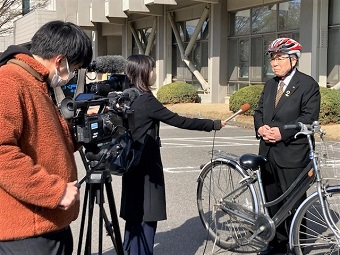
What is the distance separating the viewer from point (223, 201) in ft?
15.0

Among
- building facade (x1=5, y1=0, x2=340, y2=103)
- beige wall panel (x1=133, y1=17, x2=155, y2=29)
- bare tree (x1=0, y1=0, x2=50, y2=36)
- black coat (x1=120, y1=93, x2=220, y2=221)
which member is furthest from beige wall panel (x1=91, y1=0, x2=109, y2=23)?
black coat (x1=120, y1=93, x2=220, y2=221)

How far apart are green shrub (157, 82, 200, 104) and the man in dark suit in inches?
633

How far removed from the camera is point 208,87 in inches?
846

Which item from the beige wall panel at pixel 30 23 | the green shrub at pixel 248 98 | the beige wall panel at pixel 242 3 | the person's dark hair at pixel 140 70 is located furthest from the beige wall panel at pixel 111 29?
the person's dark hair at pixel 140 70

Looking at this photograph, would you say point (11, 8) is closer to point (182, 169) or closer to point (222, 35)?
point (222, 35)

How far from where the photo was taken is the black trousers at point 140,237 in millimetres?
3898

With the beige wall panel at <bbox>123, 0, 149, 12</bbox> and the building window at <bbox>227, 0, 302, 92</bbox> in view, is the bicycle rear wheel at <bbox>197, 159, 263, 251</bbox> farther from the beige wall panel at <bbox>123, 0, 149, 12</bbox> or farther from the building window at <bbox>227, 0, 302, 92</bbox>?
the beige wall panel at <bbox>123, 0, 149, 12</bbox>

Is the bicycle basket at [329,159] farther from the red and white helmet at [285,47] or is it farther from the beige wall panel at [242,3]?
the beige wall panel at [242,3]

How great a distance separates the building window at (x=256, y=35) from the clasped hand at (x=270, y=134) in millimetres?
13818

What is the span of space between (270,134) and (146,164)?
1.19 metres

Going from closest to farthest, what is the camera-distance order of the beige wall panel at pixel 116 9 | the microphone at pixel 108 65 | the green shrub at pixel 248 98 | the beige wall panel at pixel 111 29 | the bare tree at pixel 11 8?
the microphone at pixel 108 65
the green shrub at pixel 248 98
the beige wall panel at pixel 116 9
the bare tree at pixel 11 8
the beige wall panel at pixel 111 29

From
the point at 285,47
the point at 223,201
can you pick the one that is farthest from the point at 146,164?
the point at 285,47

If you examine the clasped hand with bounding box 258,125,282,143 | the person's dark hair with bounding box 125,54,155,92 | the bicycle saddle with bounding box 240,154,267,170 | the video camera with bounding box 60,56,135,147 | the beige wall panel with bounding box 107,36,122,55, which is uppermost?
the beige wall panel with bounding box 107,36,122,55

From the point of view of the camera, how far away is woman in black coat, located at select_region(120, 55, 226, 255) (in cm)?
377
